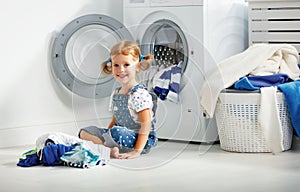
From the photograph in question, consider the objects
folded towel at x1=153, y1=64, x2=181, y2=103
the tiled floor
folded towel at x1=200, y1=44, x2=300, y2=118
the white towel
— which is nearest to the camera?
the tiled floor

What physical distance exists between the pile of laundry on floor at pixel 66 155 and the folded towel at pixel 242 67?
605 millimetres

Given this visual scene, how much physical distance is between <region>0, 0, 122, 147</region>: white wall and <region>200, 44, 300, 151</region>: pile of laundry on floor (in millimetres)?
624

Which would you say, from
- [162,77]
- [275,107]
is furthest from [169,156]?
[275,107]

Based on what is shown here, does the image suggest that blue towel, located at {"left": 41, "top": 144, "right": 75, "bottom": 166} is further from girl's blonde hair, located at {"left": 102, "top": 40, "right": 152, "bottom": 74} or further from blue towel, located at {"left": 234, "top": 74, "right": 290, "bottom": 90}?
blue towel, located at {"left": 234, "top": 74, "right": 290, "bottom": 90}

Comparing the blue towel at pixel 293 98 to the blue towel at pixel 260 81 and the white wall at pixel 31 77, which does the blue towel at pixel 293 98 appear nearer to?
the blue towel at pixel 260 81

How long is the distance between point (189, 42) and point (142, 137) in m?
0.69

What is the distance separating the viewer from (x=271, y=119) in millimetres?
3305

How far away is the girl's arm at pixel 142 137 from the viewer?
313 centimetres

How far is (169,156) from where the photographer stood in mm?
3162

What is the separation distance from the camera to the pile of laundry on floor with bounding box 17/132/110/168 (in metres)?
3.04

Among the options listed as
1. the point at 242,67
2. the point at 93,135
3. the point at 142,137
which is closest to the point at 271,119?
the point at 242,67

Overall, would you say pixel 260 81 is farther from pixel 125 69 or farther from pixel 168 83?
pixel 125 69

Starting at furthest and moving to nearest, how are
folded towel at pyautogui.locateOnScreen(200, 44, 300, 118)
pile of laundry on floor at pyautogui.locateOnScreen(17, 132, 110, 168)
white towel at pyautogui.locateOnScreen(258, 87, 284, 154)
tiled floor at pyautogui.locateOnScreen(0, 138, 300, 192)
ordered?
folded towel at pyautogui.locateOnScreen(200, 44, 300, 118) < white towel at pyautogui.locateOnScreen(258, 87, 284, 154) < pile of laundry on floor at pyautogui.locateOnScreen(17, 132, 110, 168) < tiled floor at pyautogui.locateOnScreen(0, 138, 300, 192)

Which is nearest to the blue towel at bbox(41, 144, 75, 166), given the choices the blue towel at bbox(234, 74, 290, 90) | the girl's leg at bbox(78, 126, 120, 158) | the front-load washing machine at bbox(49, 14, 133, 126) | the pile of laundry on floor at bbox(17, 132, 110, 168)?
the pile of laundry on floor at bbox(17, 132, 110, 168)
